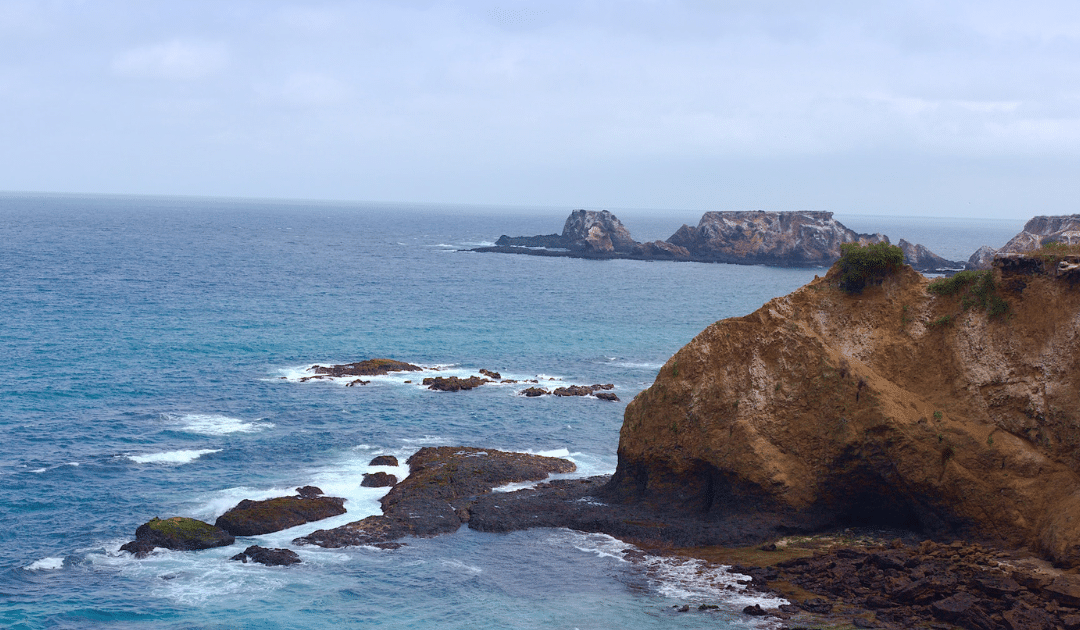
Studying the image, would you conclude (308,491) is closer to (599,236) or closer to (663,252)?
(663,252)

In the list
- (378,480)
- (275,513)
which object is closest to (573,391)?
(378,480)

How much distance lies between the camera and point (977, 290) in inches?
1393

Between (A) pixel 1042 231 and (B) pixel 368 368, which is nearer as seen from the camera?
(B) pixel 368 368

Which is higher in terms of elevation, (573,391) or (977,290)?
(977,290)

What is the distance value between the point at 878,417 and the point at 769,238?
14587 centimetres

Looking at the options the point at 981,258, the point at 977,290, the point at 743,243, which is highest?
the point at 743,243

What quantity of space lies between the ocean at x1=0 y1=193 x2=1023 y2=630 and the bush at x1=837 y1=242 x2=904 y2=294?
45.5 ft

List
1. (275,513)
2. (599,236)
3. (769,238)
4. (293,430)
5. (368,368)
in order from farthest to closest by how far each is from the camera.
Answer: (599,236), (769,238), (368,368), (293,430), (275,513)

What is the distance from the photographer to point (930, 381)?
117 ft

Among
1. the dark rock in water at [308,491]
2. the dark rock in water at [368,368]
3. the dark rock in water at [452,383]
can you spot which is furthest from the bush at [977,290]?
the dark rock in water at [368,368]

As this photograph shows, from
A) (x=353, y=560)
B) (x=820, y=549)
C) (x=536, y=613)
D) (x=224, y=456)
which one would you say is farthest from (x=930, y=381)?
(x=224, y=456)

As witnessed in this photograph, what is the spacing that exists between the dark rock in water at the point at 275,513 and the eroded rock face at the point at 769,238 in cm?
14203

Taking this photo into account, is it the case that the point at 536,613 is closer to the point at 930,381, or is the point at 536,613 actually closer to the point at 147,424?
the point at 930,381

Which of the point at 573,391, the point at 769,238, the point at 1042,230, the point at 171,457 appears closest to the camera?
the point at 171,457
